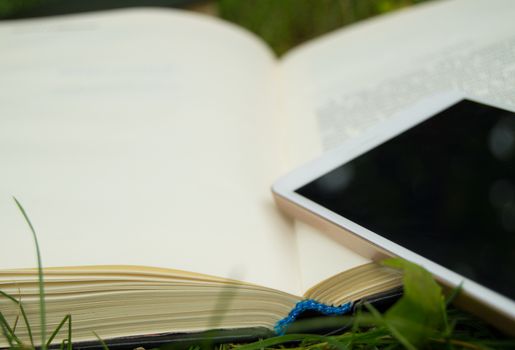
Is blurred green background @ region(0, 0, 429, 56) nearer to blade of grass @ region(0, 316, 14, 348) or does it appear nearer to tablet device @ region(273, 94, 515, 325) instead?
tablet device @ region(273, 94, 515, 325)

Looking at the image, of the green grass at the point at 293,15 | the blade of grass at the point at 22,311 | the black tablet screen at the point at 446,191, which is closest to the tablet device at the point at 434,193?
the black tablet screen at the point at 446,191

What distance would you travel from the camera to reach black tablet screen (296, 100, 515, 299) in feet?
1.58

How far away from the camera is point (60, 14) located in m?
1.32

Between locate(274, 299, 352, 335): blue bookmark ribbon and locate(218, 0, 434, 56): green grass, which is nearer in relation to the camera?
locate(274, 299, 352, 335): blue bookmark ribbon

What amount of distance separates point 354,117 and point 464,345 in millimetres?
424

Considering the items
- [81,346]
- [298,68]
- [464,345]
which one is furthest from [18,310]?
[298,68]

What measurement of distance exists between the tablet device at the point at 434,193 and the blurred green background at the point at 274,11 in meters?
0.77

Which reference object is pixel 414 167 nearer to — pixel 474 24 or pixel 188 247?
pixel 188 247

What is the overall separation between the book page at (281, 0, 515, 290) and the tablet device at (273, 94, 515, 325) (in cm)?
6

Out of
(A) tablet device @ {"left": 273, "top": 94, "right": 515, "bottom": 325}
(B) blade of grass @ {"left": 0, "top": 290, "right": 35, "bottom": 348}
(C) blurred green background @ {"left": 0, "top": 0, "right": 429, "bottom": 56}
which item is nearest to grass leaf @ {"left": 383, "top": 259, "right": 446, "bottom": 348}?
(A) tablet device @ {"left": 273, "top": 94, "right": 515, "bottom": 325}

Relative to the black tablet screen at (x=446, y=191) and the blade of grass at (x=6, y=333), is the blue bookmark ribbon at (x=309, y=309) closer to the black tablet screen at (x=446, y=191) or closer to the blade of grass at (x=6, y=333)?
the black tablet screen at (x=446, y=191)

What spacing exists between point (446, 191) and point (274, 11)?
3.53ft

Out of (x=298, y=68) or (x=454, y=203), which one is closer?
(x=454, y=203)

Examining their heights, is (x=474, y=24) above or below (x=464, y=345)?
above
